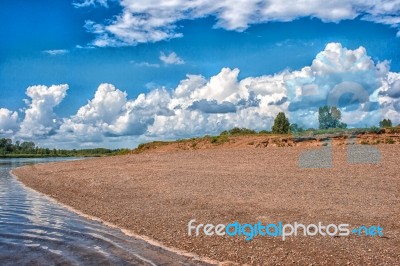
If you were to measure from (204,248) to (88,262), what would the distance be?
311 centimetres

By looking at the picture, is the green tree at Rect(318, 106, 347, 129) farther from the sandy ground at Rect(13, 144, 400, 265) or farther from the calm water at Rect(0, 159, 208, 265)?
the calm water at Rect(0, 159, 208, 265)

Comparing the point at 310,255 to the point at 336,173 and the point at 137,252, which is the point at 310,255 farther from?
the point at 336,173

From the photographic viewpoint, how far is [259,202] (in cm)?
1669

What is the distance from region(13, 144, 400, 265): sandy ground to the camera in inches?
418

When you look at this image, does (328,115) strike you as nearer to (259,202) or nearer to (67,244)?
(259,202)

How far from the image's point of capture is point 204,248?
11.5 meters

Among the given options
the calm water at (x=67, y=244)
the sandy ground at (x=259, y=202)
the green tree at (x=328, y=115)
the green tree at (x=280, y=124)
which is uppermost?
the green tree at (x=280, y=124)

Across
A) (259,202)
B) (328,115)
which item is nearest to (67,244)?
(259,202)

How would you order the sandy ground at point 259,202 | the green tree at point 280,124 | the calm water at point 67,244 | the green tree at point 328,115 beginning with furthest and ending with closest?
the green tree at point 280,124 → the green tree at point 328,115 → the calm water at point 67,244 → the sandy ground at point 259,202

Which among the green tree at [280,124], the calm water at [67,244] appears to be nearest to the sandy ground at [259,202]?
the calm water at [67,244]

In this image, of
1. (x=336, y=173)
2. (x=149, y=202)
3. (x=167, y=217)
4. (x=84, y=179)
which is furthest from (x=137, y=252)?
(x=84, y=179)

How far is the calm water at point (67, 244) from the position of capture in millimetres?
10828

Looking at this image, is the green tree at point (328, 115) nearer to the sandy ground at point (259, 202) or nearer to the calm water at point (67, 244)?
the sandy ground at point (259, 202)

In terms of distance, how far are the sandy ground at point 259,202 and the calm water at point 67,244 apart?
2.81 feet
